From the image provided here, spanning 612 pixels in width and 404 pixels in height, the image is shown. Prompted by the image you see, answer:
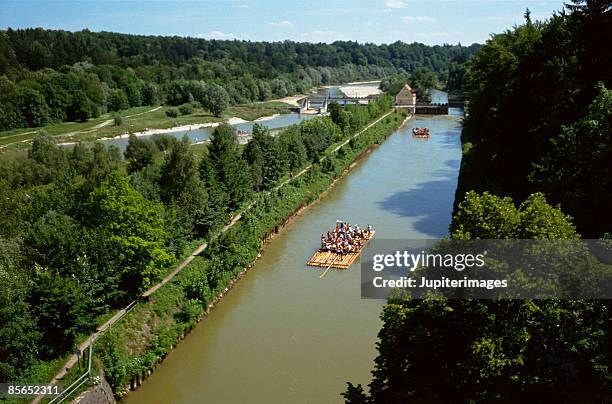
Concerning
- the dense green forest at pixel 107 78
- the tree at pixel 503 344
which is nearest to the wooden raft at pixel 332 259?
the tree at pixel 503 344

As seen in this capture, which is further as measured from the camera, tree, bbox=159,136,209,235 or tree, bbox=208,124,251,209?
tree, bbox=208,124,251,209

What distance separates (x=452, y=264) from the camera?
1309 centimetres

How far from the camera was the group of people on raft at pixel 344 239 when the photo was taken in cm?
2892

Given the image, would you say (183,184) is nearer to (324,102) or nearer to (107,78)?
(107,78)

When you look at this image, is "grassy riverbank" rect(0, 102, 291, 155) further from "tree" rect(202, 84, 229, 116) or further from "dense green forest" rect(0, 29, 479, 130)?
"dense green forest" rect(0, 29, 479, 130)

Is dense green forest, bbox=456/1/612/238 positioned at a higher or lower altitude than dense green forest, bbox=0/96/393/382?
higher

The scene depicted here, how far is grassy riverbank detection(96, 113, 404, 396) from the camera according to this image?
1831 cm

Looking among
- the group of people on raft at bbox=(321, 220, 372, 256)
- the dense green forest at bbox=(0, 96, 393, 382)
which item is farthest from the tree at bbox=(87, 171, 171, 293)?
the group of people on raft at bbox=(321, 220, 372, 256)

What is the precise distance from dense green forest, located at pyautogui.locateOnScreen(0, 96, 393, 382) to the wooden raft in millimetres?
3632

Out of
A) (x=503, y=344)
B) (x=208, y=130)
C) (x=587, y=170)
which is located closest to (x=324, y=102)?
(x=208, y=130)

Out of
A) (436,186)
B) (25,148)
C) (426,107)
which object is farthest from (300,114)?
(436,186)

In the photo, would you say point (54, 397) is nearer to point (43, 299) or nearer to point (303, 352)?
point (43, 299)

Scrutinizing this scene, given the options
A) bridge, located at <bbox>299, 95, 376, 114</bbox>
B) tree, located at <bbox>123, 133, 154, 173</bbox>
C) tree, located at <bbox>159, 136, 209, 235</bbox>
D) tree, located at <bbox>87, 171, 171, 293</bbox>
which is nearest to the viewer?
tree, located at <bbox>87, 171, 171, 293</bbox>

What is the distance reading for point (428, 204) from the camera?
38.1m
